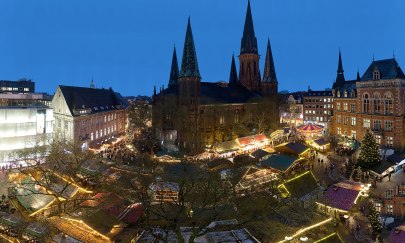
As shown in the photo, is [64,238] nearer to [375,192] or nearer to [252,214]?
[252,214]

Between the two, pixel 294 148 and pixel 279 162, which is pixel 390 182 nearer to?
pixel 294 148

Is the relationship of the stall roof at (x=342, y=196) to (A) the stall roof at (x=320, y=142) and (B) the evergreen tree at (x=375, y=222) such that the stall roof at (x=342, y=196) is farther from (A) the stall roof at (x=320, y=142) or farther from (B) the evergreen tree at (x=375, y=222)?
(A) the stall roof at (x=320, y=142)

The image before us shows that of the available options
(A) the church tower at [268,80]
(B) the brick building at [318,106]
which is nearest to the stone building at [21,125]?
(A) the church tower at [268,80]

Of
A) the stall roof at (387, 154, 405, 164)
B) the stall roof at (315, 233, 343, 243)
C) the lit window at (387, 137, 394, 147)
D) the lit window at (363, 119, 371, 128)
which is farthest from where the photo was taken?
the lit window at (363, 119, 371, 128)

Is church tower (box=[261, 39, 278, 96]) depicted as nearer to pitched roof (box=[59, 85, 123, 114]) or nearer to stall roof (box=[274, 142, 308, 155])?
stall roof (box=[274, 142, 308, 155])

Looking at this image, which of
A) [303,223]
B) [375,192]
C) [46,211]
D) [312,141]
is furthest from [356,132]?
[46,211]

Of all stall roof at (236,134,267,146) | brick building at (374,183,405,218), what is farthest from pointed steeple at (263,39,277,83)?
brick building at (374,183,405,218)
